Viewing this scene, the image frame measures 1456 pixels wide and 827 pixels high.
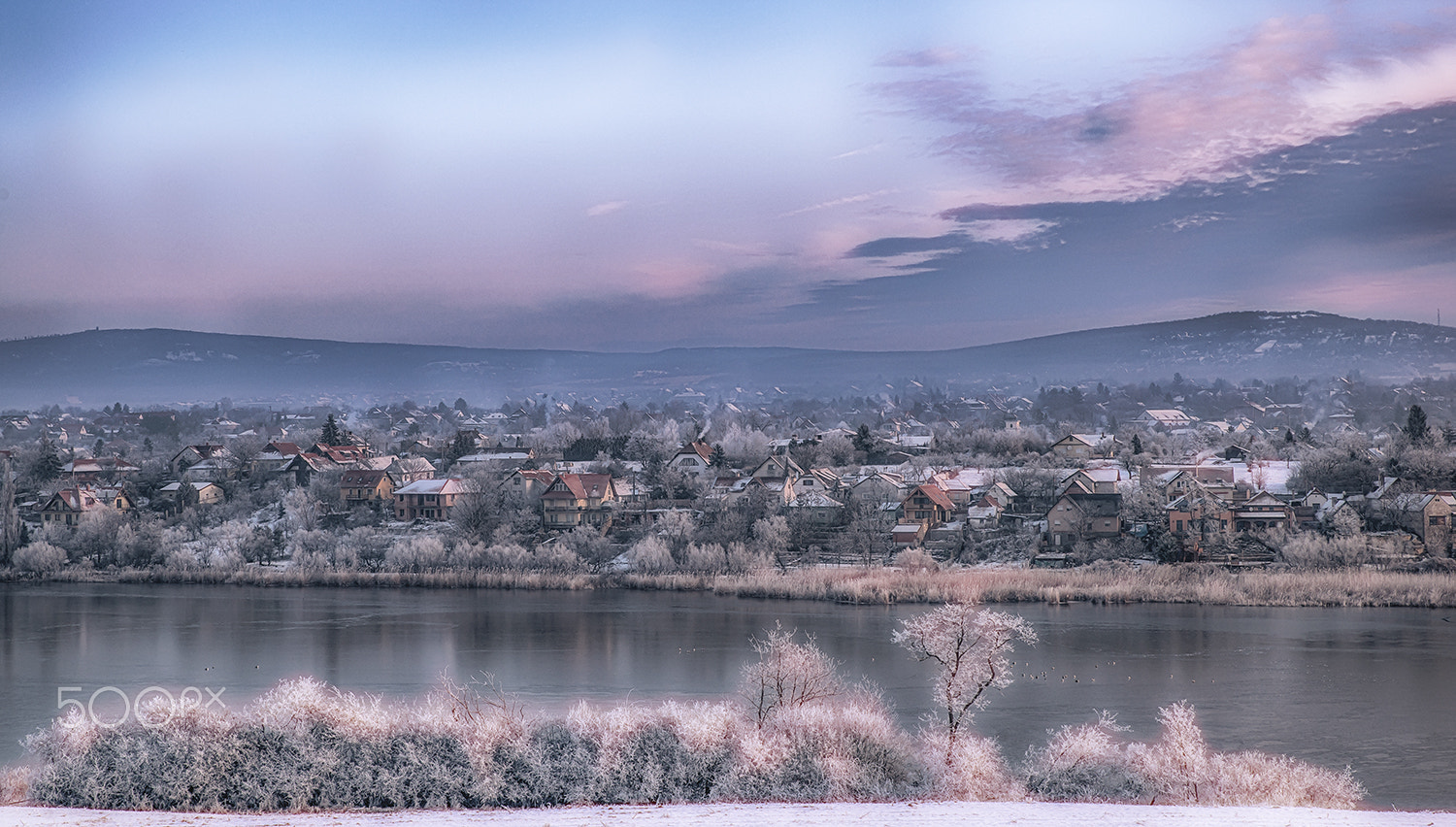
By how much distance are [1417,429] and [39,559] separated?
3106cm

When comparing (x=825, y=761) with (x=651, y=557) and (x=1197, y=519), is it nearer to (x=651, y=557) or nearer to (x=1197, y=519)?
(x=651, y=557)

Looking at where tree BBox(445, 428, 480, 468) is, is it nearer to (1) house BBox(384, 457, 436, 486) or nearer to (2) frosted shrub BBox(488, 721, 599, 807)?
(1) house BBox(384, 457, 436, 486)

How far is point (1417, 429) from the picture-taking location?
28766mm

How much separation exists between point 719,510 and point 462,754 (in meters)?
16.6

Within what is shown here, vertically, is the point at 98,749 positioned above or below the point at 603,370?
below

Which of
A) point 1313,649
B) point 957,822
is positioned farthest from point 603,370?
point 957,822

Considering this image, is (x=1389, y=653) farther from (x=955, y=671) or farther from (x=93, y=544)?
(x=93, y=544)

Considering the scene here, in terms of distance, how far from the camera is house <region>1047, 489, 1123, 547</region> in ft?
75.5

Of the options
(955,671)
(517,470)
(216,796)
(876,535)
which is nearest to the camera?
(216,796)

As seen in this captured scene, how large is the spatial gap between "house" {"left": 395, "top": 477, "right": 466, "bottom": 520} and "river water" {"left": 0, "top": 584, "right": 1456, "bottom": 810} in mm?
5929

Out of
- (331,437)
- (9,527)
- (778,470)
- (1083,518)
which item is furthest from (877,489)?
(331,437)

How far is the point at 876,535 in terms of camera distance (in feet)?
77.8

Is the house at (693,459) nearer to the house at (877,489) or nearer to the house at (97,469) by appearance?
the house at (877,489)

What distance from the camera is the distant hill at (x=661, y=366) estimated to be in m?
81.1
